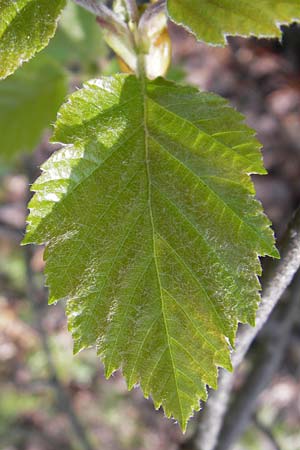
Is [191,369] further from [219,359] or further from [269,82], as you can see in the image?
[269,82]

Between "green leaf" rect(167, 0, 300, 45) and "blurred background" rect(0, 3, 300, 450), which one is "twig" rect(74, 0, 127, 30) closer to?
"green leaf" rect(167, 0, 300, 45)

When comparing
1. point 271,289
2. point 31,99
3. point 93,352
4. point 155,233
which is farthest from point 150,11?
point 93,352

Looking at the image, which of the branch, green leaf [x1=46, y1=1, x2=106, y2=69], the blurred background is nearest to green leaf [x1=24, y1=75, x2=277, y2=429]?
the branch

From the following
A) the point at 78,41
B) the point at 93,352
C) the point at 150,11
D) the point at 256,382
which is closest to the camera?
the point at 150,11

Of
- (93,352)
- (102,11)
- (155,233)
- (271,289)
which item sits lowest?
(93,352)

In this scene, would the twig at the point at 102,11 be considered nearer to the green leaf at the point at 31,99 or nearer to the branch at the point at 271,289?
the branch at the point at 271,289

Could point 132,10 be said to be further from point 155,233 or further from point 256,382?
point 256,382
